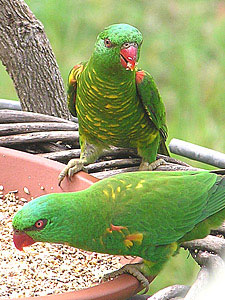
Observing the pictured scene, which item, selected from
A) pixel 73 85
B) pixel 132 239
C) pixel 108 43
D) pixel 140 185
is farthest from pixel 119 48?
pixel 132 239

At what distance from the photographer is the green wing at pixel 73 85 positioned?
1.89m

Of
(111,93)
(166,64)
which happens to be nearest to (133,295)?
(111,93)

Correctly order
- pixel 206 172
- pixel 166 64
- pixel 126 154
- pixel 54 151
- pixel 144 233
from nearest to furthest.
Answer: pixel 144 233
pixel 206 172
pixel 54 151
pixel 126 154
pixel 166 64

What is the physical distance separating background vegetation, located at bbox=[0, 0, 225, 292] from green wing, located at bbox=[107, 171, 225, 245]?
66.9 inches

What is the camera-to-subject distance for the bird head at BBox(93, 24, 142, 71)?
157cm

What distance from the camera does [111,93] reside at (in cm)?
174

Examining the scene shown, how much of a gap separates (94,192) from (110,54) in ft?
1.63

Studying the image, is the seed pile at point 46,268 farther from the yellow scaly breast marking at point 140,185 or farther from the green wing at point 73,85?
the green wing at point 73,85

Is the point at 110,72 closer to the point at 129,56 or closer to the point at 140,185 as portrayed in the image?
the point at 129,56

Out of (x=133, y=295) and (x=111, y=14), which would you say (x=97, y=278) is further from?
(x=111, y=14)

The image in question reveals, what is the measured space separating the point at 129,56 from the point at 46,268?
2.01ft

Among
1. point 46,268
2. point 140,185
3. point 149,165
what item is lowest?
point 46,268

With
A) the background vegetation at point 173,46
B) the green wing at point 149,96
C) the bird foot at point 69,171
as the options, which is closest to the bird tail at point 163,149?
the green wing at point 149,96

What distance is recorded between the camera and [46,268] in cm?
136
